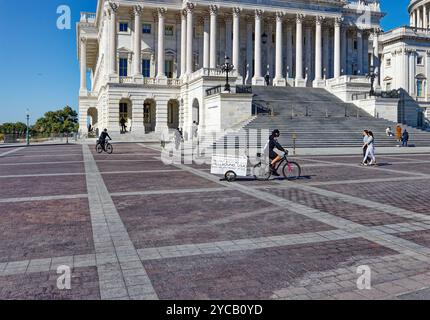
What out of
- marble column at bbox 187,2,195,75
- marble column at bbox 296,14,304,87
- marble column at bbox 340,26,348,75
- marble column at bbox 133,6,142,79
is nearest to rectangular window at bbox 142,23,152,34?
marble column at bbox 133,6,142,79

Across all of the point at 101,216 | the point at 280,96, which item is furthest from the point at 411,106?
the point at 101,216

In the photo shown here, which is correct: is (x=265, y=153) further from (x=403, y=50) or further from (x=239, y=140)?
(x=403, y=50)

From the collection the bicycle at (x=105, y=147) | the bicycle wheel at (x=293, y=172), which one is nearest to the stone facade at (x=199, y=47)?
the bicycle at (x=105, y=147)

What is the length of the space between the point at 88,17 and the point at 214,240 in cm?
7724

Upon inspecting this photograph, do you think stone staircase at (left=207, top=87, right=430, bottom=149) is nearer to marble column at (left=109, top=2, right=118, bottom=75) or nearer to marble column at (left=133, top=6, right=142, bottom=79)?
marble column at (left=133, top=6, right=142, bottom=79)

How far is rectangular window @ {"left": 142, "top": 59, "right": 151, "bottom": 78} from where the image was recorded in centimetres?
5534

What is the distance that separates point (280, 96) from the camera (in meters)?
48.5

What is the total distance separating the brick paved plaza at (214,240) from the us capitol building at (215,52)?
1271 inches

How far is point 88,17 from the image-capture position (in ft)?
249

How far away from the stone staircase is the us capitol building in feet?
9.98

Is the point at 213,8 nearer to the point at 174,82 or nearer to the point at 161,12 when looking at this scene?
the point at 161,12

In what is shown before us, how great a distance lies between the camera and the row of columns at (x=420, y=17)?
283 ft

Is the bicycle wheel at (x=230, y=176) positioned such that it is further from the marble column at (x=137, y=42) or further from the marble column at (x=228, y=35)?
the marble column at (x=228, y=35)
